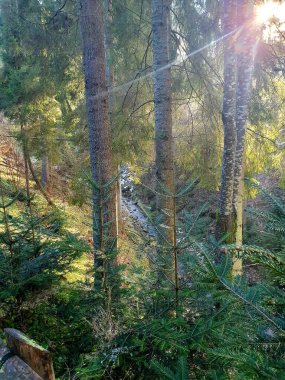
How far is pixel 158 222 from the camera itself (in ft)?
9.47

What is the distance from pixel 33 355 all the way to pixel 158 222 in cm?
151

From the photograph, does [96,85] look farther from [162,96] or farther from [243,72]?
[243,72]

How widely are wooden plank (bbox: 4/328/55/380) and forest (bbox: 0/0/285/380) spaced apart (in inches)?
0.5

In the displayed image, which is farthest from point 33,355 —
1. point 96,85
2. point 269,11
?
point 269,11

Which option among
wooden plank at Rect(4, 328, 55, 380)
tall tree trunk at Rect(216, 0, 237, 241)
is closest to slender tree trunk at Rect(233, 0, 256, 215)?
tall tree trunk at Rect(216, 0, 237, 241)

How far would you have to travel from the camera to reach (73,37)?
6.79 m

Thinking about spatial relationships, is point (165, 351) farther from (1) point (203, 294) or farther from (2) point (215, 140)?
(2) point (215, 140)

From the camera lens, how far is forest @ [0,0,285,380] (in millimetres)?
1633

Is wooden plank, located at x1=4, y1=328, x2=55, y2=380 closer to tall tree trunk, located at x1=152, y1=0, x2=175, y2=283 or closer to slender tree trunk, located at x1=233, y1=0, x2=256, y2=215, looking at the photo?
tall tree trunk, located at x1=152, y1=0, x2=175, y2=283

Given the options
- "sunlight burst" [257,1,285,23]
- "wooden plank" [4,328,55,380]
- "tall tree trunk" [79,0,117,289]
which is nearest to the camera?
"wooden plank" [4,328,55,380]

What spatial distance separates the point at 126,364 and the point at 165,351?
13.7 inches

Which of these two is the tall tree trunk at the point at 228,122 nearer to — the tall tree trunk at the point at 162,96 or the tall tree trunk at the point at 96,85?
the tall tree trunk at the point at 162,96

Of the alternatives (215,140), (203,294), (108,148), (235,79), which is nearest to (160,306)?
(203,294)

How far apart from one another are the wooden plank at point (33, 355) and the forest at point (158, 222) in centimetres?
1
